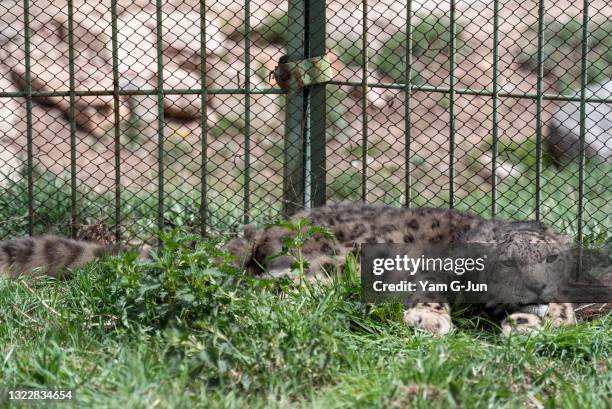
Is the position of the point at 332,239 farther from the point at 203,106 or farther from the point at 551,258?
the point at 203,106

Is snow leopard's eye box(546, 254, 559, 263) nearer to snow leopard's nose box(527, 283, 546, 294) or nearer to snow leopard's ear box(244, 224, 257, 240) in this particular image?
snow leopard's nose box(527, 283, 546, 294)

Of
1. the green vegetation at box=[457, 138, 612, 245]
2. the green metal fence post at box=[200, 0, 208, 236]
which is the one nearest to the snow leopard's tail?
the green metal fence post at box=[200, 0, 208, 236]

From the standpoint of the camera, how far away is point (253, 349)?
341 centimetres

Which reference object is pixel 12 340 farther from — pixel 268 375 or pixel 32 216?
pixel 32 216

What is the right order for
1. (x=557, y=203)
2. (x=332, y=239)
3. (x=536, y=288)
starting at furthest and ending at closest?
(x=557, y=203)
(x=332, y=239)
(x=536, y=288)

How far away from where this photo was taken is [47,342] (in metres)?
3.66

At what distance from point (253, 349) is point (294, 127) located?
2.64 metres

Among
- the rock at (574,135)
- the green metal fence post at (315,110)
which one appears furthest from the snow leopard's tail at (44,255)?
the rock at (574,135)

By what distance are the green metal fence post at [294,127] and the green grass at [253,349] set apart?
1.44m

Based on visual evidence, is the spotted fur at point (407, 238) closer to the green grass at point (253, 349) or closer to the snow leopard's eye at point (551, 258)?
the snow leopard's eye at point (551, 258)

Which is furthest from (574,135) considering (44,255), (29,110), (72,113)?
(44,255)

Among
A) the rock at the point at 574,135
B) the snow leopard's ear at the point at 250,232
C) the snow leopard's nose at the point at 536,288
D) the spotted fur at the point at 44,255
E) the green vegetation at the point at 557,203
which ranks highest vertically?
the rock at the point at 574,135

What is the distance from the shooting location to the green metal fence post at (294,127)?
226 inches

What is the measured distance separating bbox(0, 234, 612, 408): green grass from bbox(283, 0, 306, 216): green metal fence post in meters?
1.44
